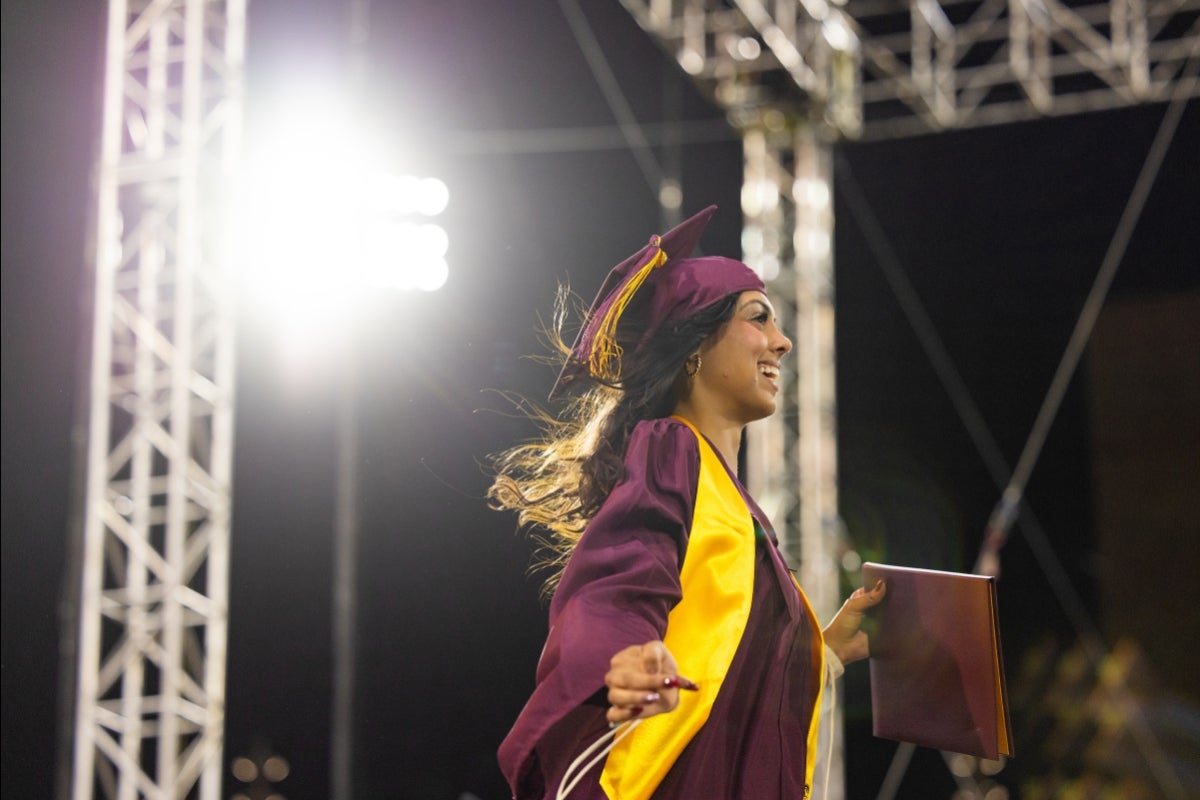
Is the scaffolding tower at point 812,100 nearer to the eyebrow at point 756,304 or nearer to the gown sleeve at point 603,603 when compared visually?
the eyebrow at point 756,304

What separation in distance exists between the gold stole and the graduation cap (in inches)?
7.3

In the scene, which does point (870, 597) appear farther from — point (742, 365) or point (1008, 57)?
point (1008, 57)

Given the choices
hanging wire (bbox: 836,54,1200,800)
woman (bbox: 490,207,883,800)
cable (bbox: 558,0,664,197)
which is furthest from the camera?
hanging wire (bbox: 836,54,1200,800)

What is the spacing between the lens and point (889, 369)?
5.02 meters

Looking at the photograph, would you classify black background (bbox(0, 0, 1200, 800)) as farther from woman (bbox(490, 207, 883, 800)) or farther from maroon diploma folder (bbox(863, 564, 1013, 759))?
maroon diploma folder (bbox(863, 564, 1013, 759))

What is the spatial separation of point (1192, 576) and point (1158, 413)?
645 millimetres

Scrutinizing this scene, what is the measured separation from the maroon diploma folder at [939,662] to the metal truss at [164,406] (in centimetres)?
136

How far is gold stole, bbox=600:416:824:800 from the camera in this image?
1.22 metres

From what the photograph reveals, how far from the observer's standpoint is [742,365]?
138 centimetres

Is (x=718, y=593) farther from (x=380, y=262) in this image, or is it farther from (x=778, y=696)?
(x=380, y=262)

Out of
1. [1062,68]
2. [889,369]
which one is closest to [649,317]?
[889,369]

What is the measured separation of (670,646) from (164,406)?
4.45 feet

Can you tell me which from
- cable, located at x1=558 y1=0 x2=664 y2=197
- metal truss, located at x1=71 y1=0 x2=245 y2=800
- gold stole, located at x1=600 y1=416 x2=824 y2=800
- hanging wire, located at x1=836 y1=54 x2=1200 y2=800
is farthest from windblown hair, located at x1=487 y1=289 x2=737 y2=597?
hanging wire, located at x1=836 y1=54 x2=1200 y2=800

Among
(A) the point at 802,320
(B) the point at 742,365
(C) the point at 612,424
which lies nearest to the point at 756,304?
(B) the point at 742,365
